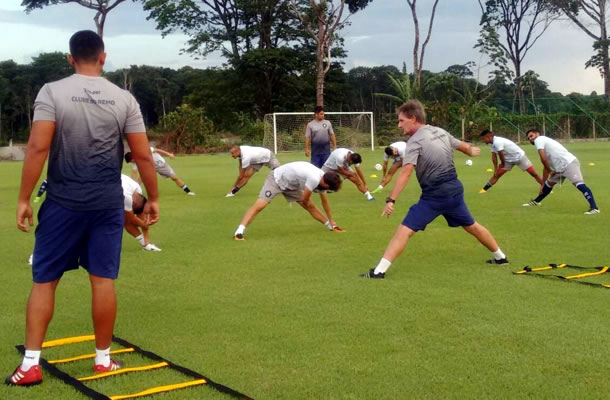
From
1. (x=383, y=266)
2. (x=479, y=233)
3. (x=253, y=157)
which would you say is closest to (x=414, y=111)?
(x=479, y=233)

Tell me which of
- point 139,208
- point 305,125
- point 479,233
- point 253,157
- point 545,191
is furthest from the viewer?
point 305,125

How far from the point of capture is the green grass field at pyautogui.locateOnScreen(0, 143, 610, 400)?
16.1ft

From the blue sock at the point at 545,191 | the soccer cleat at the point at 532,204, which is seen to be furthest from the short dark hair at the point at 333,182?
the soccer cleat at the point at 532,204

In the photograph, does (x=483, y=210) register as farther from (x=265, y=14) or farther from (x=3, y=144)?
(x=3, y=144)

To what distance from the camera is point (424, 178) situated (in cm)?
840

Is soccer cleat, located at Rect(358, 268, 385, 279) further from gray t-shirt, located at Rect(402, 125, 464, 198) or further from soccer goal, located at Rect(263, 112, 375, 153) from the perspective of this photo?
soccer goal, located at Rect(263, 112, 375, 153)

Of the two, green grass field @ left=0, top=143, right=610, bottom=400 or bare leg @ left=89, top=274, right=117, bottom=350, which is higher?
bare leg @ left=89, top=274, right=117, bottom=350

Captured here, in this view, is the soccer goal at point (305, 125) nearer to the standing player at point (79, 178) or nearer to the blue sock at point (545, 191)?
the blue sock at point (545, 191)

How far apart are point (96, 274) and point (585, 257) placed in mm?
6504

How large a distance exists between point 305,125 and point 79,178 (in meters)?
37.0

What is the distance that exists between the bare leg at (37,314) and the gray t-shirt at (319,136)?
13697 millimetres

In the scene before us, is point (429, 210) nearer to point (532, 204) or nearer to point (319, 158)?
point (532, 204)

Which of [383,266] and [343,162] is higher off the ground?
[343,162]

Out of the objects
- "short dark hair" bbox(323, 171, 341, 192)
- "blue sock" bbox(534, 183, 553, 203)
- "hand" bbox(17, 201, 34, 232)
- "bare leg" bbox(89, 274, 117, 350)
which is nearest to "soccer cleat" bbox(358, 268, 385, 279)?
"short dark hair" bbox(323, 171, 341, 192)
